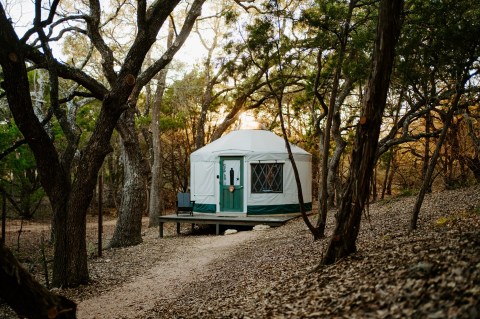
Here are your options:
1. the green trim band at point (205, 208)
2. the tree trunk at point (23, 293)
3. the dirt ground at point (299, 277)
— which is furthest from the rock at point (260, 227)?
the tree trunk at point (23, 293)

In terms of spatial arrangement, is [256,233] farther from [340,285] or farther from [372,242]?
[340,285]

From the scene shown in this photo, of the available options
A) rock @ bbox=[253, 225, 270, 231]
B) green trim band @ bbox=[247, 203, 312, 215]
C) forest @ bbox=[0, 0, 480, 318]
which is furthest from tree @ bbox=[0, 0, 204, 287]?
green trim band @ bbox=[247, 203, 312, 215]

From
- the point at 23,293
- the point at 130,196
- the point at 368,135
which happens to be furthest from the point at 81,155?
the point at 368,135

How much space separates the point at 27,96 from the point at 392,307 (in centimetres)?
439

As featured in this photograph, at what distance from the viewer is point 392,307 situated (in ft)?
8.86

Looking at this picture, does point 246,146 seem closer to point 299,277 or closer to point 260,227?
point 260,227

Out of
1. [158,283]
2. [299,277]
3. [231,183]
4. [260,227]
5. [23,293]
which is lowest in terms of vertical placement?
[158,283]

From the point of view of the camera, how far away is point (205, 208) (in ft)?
42.4

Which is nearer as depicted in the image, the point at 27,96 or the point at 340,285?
the point at 340,285

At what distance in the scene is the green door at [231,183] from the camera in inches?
498

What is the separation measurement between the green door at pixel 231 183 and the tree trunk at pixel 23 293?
9697 mm

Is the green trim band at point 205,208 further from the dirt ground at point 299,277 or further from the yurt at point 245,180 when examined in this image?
the dirt ground at point 299,277

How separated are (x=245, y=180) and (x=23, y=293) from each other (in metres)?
9.87

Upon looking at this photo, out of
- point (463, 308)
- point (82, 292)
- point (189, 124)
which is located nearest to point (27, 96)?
point (82, 292)
